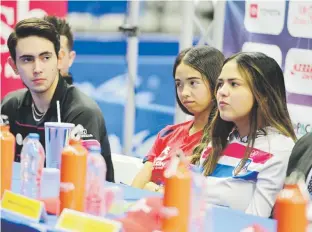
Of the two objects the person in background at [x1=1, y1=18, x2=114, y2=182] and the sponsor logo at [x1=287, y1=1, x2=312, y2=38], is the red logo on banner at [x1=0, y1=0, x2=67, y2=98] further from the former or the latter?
the sponsor logo at [x1=287, y1=1, x2=312, y2=38]

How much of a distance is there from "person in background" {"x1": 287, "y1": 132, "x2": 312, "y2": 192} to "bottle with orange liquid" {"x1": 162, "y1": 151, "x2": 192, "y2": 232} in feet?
2.82

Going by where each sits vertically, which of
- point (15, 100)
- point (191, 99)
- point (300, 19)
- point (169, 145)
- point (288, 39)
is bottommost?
point (169, 145)

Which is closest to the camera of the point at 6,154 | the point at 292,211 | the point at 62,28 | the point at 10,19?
the point at 292,211

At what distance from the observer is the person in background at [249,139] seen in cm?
274

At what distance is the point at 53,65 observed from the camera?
332cm

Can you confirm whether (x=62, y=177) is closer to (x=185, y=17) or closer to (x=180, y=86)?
(x=180, y=86)

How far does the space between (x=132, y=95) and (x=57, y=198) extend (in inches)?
127

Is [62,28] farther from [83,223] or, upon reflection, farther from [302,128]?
[83,223]

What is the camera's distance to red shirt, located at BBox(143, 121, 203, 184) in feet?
10.6

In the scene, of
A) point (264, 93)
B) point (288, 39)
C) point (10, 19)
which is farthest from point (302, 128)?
point (10, 19)

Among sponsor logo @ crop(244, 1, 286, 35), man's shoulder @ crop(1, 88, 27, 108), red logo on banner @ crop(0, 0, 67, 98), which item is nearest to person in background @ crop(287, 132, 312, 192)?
man's shoulder @ crop(1, 88, 27, 108)

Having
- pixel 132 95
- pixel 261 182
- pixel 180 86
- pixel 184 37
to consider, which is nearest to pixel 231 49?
pixel 184 37

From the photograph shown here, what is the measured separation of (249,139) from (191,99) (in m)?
0.42

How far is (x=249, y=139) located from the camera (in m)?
2.84
